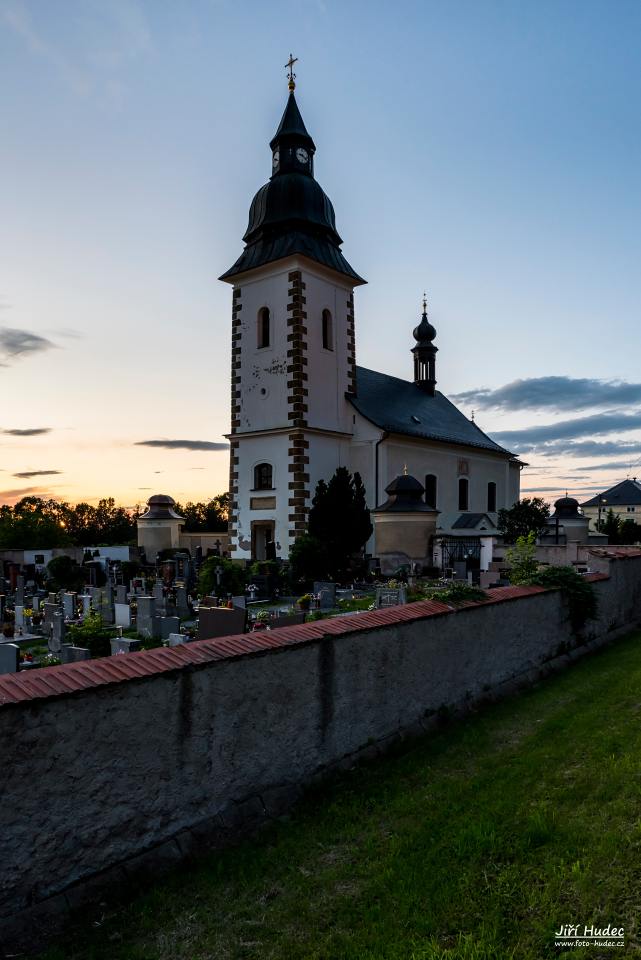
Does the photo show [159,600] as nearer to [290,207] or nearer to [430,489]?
[430,489]

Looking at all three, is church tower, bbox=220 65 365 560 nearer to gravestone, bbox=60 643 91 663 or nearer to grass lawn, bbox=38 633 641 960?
gravestone, bbox=60 643 91 663

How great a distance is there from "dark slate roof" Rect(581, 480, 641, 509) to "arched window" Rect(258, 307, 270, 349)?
67890 millimetres

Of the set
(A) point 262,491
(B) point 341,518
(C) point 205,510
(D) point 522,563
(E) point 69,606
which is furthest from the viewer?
(C) point 205,510

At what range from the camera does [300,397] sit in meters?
27.2

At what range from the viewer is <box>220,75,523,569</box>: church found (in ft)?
88.4

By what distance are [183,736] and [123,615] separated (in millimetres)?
11003

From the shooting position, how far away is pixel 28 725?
158 inches

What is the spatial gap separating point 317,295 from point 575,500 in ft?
56.0

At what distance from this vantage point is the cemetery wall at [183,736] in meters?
4.02

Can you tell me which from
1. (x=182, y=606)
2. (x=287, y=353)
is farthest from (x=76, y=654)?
(x=287, y=353)

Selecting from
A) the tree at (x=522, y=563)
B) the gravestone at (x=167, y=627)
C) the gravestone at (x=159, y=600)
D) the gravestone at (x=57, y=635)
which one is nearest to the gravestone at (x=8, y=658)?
the gravestone at (x=57, y=635)

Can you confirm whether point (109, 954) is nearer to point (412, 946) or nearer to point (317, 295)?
point (412, 946)

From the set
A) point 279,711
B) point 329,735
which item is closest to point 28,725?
point 279,711

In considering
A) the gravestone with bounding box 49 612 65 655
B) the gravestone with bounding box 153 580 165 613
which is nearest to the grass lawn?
the gravestone with bounding box 49 612 65 655
